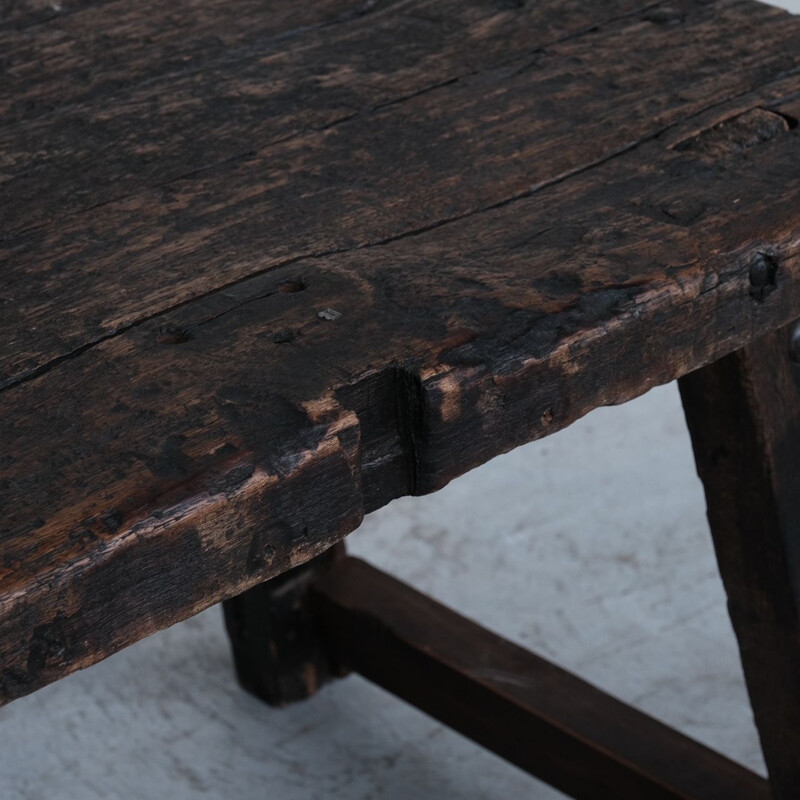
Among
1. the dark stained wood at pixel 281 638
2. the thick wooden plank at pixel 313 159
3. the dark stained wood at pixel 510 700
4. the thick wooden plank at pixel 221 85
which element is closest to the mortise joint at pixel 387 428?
the thick wooden plank at pixel 313 159

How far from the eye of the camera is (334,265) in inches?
37.5

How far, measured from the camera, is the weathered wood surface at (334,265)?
0.75 m

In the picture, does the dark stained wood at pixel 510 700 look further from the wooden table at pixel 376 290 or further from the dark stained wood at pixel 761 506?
the dark stained wood at pixel 761 506

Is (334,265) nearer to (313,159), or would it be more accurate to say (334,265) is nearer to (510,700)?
(313,159)

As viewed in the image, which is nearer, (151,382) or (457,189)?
(151,382)

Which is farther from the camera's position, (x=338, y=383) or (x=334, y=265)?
(x=334, y=265)

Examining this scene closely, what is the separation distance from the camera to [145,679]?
1910mm

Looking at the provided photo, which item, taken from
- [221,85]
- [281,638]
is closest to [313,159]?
[221,85]

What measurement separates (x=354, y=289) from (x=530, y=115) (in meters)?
0.31

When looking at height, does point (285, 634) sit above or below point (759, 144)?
Result: below

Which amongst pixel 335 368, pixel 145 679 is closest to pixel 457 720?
pixel 145 679

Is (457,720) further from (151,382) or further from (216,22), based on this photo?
(151,382)

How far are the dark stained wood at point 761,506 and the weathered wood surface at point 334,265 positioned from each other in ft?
0.58

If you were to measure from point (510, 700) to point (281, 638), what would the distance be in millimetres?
387
